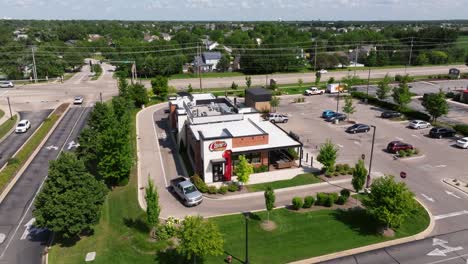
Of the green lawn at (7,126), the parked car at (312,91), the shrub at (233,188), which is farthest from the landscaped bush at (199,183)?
the parked car at (312,91)

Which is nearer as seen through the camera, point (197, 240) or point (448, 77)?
point (197, 240)

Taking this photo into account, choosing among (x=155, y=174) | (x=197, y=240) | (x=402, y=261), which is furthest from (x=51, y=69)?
(x=402, y=261)

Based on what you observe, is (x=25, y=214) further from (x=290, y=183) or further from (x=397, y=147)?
(x=397, y=147)

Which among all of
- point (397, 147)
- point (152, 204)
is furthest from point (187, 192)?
point (397, 147)

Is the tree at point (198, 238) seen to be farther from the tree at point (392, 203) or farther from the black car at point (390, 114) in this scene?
the black car at point (390, 114)

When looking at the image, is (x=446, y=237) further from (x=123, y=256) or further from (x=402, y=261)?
(x=123, y=256)

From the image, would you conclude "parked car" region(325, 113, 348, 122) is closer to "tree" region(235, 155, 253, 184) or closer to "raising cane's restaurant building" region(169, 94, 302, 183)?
"raising cane's restaurant building" region(169, 94, 302, 183)
